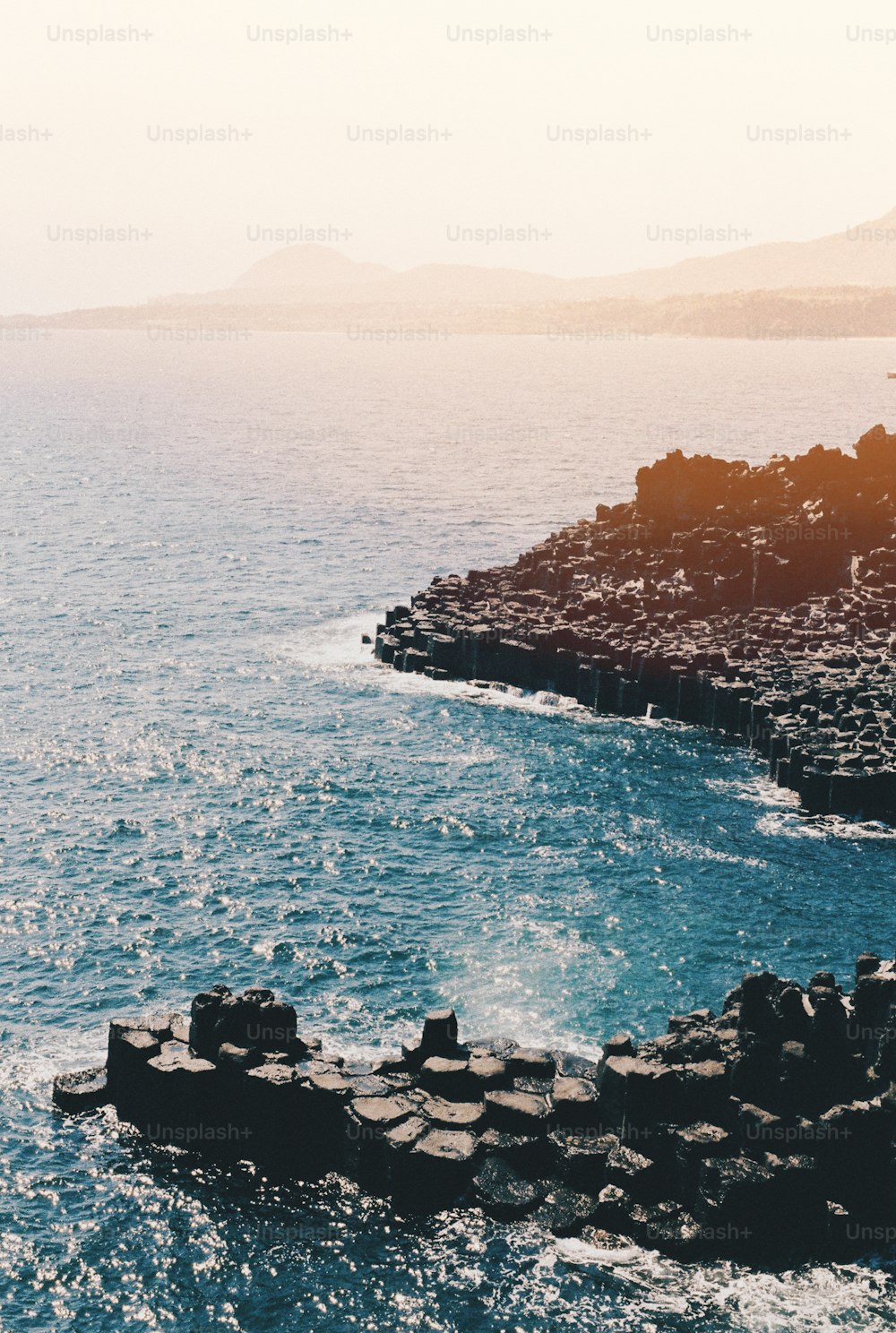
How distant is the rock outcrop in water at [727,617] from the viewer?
72.1 m

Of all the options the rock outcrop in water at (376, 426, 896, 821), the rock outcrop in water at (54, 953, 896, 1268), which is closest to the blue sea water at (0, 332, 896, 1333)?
the rock outcrop in water at (54, 953, 896, 1268)

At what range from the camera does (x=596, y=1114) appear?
39844 millimetres

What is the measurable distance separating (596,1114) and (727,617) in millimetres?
54947

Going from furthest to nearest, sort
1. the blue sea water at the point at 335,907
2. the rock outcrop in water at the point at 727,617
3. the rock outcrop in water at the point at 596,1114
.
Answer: the rock outcrop in water at the point at 727,617, the rock outcrop in water at the point at 596,1114, the blue sea water at the point at 335,907

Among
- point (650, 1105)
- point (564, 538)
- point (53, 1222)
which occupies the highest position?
point (564, 538)

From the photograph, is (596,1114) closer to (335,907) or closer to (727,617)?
(335,907)

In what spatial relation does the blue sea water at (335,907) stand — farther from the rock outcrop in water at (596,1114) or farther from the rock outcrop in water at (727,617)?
the rock outcrop in water at (727,617)

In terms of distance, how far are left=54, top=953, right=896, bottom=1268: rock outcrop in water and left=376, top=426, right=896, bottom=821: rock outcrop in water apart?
26.5 meters

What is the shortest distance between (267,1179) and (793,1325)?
1390 cm

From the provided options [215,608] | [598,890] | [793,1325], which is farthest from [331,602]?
[793,1325]

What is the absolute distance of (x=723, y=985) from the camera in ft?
165

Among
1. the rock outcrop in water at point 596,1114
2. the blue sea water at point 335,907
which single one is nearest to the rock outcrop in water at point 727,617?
the blue sea water at point 335,907

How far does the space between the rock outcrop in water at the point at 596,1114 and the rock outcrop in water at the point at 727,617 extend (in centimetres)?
2645

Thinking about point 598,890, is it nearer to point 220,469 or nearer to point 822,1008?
point 822,1008
